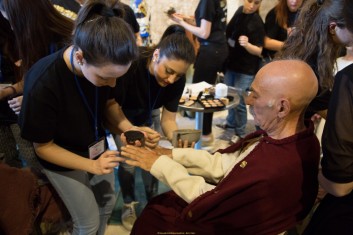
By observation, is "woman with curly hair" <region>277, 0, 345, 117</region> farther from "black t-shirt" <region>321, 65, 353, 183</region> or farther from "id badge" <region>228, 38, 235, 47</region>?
"id badge" <region>228, 38, 235, 47</region>

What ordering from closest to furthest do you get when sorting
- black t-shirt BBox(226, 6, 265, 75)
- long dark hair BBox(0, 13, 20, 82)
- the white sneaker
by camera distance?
long dark hair BBox(0, 13, 20, 82), the white sneaker, black t-shirt BBox(226, 6, 265, 75)

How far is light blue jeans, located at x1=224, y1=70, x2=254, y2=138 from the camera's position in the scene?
310 centimetres

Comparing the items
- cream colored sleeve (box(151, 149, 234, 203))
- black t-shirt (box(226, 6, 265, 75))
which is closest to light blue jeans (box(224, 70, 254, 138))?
black t-shirt (box(226, 6, 265, 75))

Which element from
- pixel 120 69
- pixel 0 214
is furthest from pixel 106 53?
pixel 0 214

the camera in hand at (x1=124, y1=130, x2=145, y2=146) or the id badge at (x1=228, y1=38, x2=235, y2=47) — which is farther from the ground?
the camera in hand at (x1=124, y1=130, x2=145, y2=146)

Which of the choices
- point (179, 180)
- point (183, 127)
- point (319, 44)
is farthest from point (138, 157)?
point (183, 127)

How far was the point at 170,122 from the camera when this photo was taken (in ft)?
6.17

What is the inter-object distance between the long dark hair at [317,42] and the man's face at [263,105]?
1.73 ft

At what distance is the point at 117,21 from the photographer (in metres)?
1.14

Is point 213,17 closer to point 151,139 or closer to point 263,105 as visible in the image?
point 151,139

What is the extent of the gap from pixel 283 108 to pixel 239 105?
7.15 ft

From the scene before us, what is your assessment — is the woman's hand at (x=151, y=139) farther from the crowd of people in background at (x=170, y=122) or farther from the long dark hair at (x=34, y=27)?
the long dark hair at (x=34, y=27)

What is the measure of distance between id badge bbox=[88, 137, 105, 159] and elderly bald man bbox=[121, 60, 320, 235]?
31 cm

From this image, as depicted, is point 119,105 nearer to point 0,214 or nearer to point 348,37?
point 0,214
